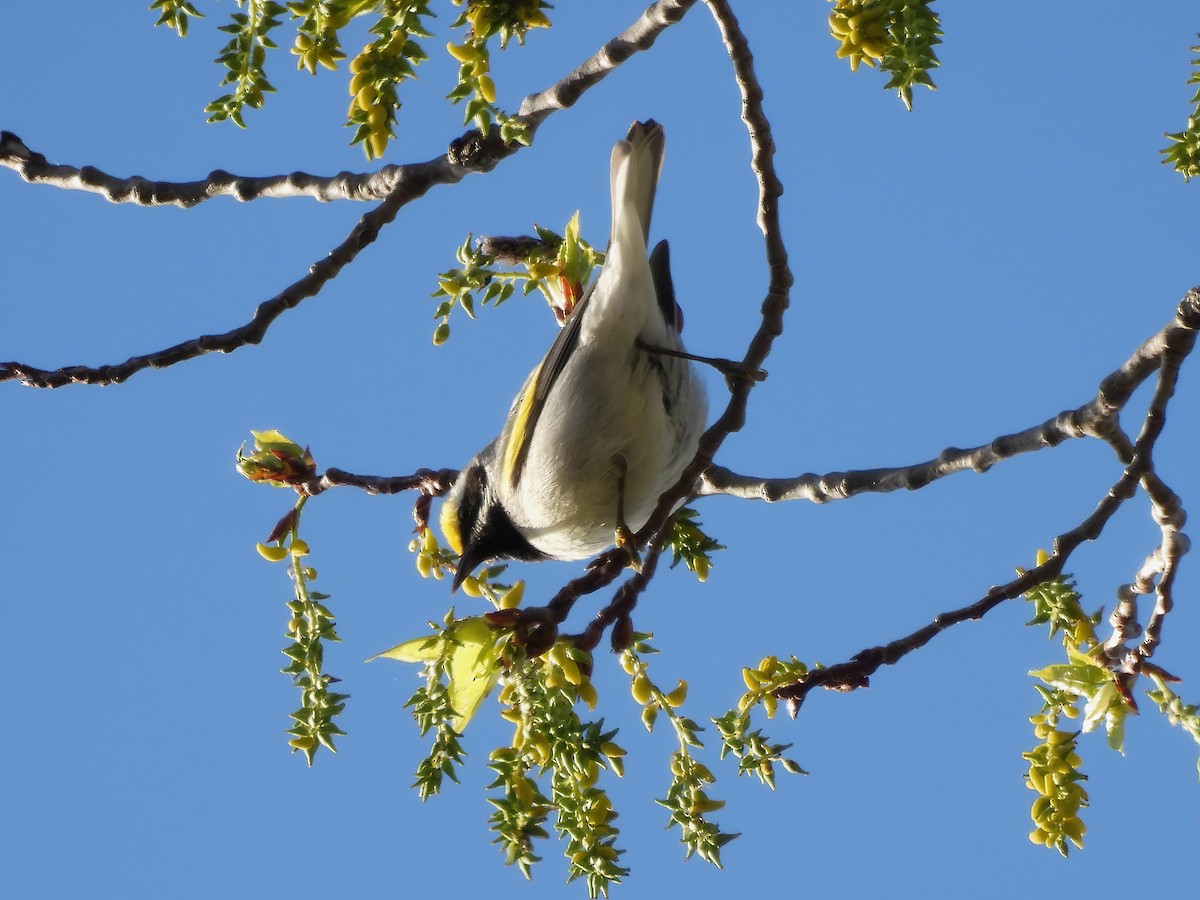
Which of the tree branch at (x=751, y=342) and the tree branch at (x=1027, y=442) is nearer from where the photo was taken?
the tree branch at (x=1027, y=442)

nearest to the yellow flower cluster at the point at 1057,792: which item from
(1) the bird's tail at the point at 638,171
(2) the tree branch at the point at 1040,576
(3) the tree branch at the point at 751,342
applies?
(2) the tree branch at the point at 1040,576

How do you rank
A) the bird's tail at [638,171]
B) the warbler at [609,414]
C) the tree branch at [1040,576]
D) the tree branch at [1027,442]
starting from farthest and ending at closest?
the bird's tail at [638,171] → the warbler at [609,414] → the tree branch at [1040,576] → the tree branch at [1027,442]

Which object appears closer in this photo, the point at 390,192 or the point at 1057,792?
the point at 1057,792

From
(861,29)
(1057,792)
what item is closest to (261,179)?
(861,29)

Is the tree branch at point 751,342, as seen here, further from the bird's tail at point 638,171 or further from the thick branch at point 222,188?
the bird's tail at point 638,171

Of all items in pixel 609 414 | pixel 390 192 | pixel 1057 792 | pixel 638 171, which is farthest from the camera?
pixel 638 171

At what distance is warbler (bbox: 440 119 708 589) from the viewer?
392 centimetres

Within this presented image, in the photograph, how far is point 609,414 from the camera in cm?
393

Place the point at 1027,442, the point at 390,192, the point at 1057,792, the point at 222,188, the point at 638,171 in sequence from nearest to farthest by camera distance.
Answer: the point at 1057,792 < the point at 1027,442 < the point at 390,192 < the point at 222,188 < the point at 638,171

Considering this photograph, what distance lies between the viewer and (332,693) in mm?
2646

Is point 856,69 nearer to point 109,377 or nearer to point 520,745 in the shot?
point 520,745

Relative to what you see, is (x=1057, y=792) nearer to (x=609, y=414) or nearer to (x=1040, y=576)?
(x=1040, y=576)

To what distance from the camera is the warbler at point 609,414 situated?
3.92 metres

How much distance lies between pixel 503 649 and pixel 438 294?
1.20 metres
